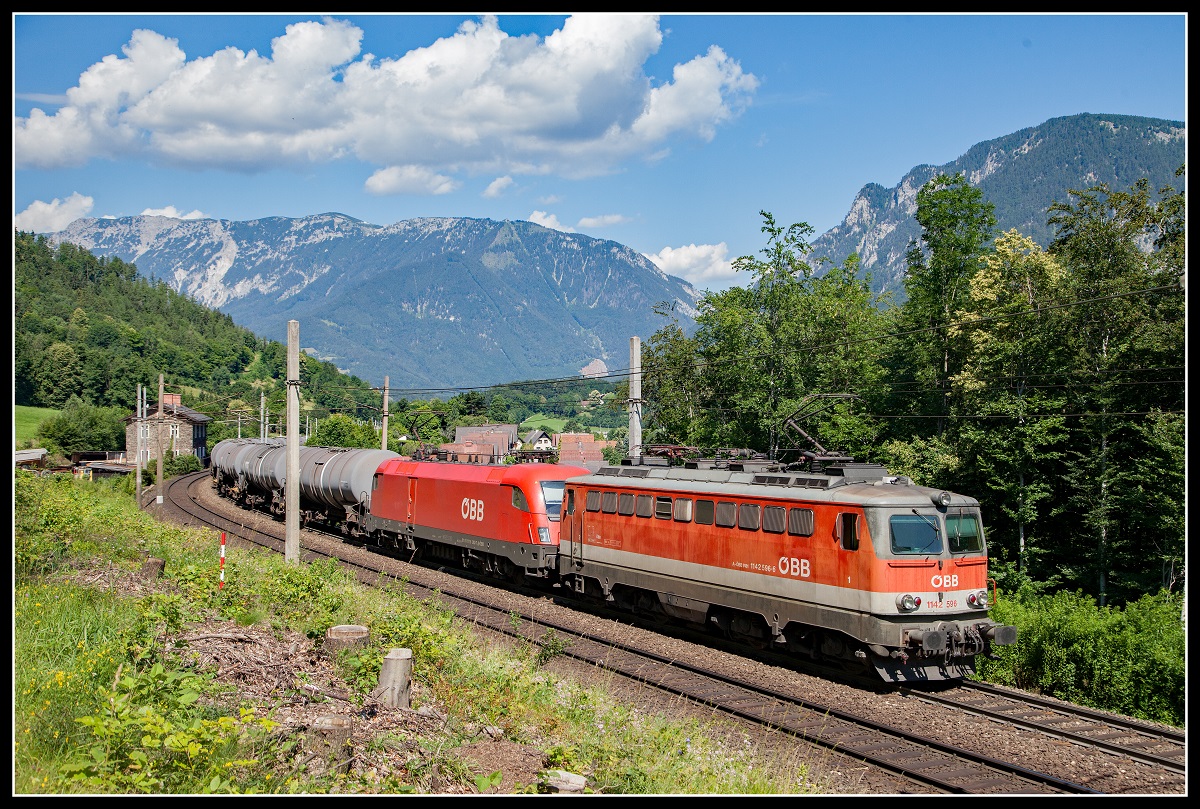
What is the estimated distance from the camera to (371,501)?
32562mm

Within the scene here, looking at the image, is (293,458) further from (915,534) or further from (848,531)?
(915,534)

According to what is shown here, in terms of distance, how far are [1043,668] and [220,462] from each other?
48.7 meters

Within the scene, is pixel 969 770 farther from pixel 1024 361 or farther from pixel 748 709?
pixel 1024 361

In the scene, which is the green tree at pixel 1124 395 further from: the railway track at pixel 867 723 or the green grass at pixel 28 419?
the green grass at pixel 28 419

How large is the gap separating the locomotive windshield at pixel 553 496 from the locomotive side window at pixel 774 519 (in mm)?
7944

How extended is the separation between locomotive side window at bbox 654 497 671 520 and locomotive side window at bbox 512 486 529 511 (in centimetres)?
527

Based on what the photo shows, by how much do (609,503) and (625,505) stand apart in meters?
0.70

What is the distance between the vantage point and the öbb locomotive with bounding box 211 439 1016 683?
14.5 meters

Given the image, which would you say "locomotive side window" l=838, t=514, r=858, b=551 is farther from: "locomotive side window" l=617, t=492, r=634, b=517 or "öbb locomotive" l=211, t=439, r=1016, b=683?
"locomotive side window" l=617, t=492, r=634, b=517

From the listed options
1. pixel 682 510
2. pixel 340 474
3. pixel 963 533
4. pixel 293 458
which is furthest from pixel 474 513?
pixel 963 533

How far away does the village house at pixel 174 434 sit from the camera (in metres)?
89.2

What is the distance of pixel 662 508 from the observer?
1911 cm

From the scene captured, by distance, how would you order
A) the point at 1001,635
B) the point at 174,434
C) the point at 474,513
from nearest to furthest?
the point at 1001,635, the point at 474,513, the point at 174,434

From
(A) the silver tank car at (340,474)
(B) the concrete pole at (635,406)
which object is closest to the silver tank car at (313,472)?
(A) the silver tank car at (340,474)
